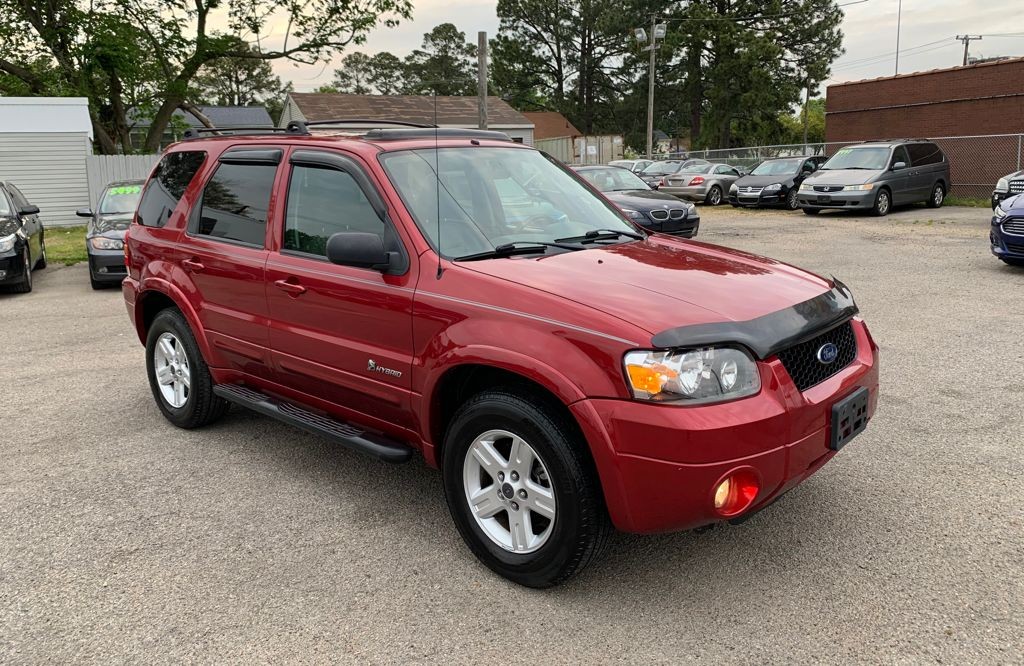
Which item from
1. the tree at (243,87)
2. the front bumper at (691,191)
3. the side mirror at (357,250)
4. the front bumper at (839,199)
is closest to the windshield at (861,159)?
the front bumper at (839,199)

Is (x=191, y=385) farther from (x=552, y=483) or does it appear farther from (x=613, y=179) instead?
(x=613, y=179)

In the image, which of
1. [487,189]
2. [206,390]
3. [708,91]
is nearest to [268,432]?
[206,390]

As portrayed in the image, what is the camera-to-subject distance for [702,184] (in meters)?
25.6

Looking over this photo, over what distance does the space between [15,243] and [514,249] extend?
32.9 ft

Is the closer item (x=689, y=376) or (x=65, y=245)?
(x=689, y=376)

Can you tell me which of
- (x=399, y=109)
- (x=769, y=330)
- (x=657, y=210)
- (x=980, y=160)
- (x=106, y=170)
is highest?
(x=399, y=109)

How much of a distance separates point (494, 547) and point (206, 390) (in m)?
2.59

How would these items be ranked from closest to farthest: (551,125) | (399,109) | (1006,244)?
(1006,244) < (399,109) < (551,125)

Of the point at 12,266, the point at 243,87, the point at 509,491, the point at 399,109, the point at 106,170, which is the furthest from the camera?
the point at 243,87

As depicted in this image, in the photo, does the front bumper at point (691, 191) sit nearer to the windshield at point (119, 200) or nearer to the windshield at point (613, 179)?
the windshield at point (613, 179)

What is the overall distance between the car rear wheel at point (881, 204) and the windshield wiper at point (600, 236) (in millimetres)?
16416

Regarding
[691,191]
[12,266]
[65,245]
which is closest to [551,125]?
[691,191]

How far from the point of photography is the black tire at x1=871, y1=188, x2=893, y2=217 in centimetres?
1866

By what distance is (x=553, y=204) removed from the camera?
4.31m
